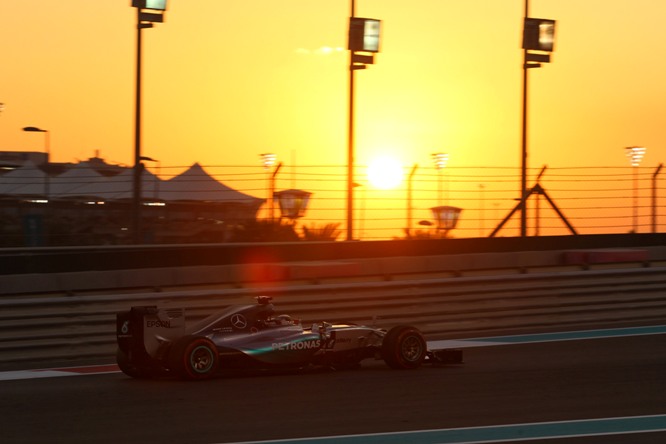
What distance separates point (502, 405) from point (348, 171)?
9.96m

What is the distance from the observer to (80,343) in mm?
12469

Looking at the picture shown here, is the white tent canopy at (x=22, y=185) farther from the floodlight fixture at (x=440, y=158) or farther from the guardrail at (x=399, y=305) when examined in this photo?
the floodlight fixture at (x=440, y=158)

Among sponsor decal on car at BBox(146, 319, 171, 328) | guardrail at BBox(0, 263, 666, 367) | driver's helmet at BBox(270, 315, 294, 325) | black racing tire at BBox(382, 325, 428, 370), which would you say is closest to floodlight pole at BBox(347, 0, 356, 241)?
guardrail at BBox(0, 263, 666, 367)

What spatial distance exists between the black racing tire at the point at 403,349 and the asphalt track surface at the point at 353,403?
0.38 feet

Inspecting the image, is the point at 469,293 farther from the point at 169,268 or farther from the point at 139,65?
Answer: the point at 139,65

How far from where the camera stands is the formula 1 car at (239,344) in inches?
393

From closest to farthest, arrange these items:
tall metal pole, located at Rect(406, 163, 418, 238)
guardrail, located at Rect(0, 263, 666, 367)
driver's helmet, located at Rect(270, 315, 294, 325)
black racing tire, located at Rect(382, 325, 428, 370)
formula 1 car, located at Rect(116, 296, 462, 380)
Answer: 1. formula 1 car, located at Rect(116, 296, 462, 380)
2. driver's helmet, located at Rect(270, 315, 294, 325)
3. black racing tire, located at Rect(382, 325, 428, 370)
4. guardrail, located at Rect(0, 263, 666, 367)
5. tall metal pole, located at Rect(406, 163, 418, 238)

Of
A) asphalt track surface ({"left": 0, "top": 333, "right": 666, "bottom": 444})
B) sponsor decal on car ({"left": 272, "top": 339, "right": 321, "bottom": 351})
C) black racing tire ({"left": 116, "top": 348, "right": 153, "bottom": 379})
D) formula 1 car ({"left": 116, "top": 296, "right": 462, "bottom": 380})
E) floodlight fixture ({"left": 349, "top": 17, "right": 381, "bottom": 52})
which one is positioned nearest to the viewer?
asphalt track surface ({"left": 0, "top": 333, "right": 666, "bottom": 444})

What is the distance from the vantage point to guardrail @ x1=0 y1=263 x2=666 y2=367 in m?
12.3

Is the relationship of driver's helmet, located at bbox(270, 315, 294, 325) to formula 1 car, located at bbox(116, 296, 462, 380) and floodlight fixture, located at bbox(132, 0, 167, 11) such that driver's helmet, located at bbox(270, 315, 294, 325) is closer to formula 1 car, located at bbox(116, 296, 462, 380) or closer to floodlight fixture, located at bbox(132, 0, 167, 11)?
formula 1 car, located at bbox(116, 296, 462, 380)

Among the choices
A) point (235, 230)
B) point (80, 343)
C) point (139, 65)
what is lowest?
point (80, 343)

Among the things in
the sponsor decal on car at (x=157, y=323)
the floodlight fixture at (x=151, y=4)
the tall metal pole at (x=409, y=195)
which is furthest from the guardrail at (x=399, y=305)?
the floodlight fixture at (x=151, y=4)

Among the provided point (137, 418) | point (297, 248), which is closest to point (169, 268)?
point (297, 248)

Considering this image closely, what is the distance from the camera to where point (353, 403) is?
8.66 m
